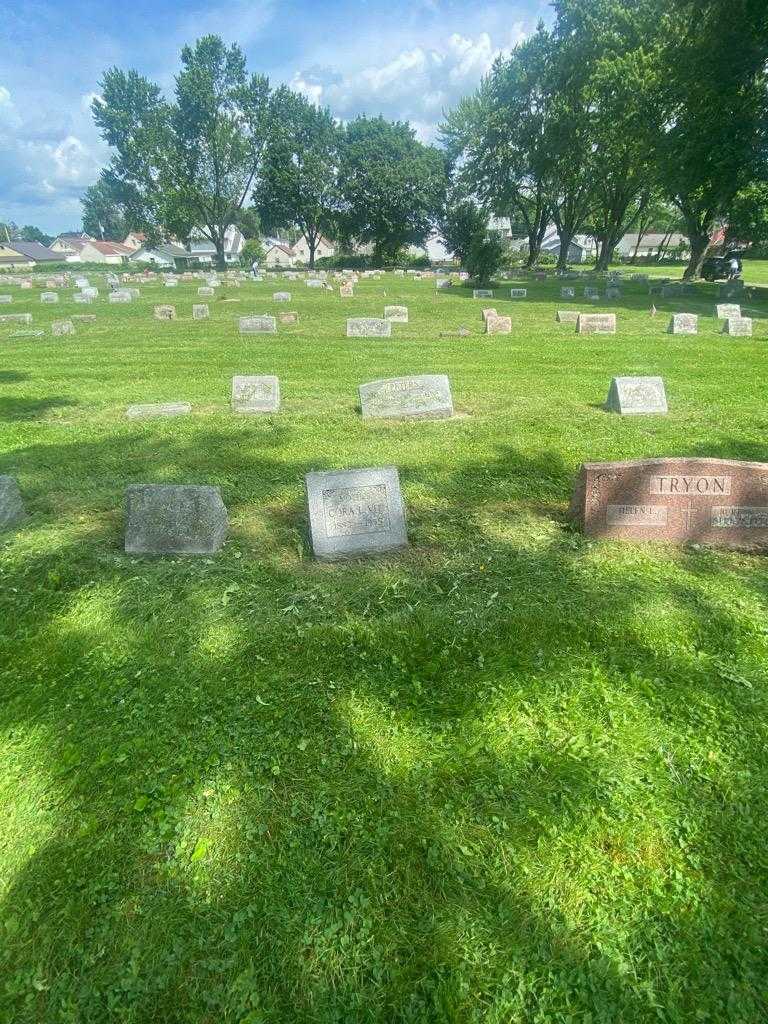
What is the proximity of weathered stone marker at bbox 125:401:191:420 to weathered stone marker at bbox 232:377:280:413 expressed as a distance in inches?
31.1

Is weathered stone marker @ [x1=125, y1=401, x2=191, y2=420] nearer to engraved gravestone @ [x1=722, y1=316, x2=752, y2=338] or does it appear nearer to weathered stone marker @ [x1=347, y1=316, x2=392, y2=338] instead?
weathered stone marker @ [x1=347, y1=316, x2=392, y2=338]

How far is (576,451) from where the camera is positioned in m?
7.13

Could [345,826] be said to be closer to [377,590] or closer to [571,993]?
[571,993]

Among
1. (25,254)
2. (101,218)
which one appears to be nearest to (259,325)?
(25,254)

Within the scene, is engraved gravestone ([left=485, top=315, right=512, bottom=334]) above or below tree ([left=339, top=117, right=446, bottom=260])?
below

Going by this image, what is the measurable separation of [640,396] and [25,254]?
→ 392 ft

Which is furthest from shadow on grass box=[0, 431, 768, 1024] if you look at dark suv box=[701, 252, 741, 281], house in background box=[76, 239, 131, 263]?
house in background box=[76, 239, 131, 263]

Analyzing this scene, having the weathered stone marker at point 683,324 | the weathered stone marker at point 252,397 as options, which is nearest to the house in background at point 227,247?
the weathered stone marker at point 683,324

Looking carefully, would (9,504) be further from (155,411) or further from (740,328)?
(740,328)

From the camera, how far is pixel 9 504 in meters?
5.24

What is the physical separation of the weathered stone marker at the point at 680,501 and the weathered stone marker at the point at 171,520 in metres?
3.15

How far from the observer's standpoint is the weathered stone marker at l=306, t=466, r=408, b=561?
469 cm

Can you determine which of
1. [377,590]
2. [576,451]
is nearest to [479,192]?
[576,451]

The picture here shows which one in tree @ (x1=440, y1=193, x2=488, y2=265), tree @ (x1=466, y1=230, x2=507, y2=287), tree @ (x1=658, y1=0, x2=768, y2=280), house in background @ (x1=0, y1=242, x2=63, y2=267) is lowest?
house in background @ (x1=0, y1=242, x2=63, y2=267)
